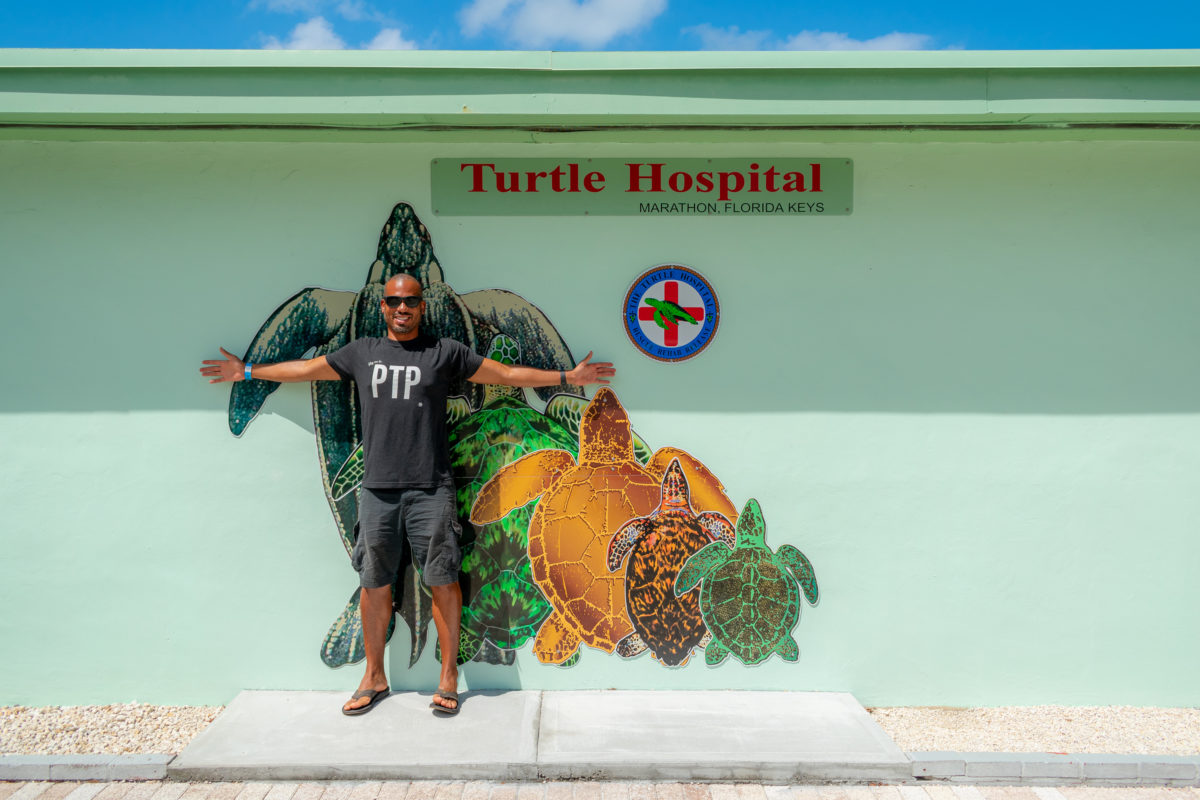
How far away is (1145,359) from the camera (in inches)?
150

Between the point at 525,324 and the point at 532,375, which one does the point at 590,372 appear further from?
the point at 525,324

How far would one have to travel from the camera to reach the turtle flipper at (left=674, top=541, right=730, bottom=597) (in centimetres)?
382

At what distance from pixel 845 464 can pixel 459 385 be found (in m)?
2.03

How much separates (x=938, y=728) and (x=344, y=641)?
3.02 meters

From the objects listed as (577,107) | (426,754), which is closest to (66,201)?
(577,107)

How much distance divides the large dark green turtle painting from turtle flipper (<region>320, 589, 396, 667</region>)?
25 centimetres

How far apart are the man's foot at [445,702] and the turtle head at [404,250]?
6.66ft

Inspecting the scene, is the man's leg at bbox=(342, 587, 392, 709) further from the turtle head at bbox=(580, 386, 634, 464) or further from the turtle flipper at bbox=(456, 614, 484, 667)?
the turtle head at bbox=(580, 386, 634, 464)

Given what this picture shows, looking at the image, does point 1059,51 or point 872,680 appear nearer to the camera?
point 1059,51

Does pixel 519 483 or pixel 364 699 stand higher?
pixel 519 483

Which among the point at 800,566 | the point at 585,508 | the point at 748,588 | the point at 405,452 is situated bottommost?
the point at 748,588

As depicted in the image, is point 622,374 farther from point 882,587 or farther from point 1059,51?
point 1059,51

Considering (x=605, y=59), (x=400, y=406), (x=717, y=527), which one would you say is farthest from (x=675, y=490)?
(x=605, y=59)

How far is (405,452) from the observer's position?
3500 mm
